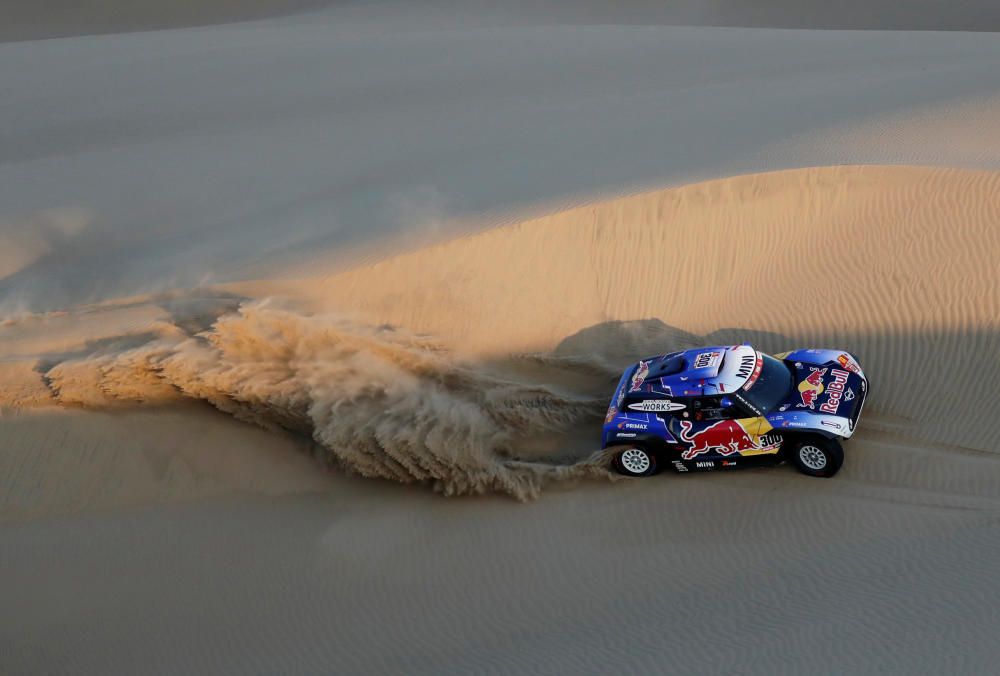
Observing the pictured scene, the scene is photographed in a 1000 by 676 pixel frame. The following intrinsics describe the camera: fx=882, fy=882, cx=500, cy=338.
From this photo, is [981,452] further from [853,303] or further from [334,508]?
[334,508]

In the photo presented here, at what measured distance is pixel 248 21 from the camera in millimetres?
37094

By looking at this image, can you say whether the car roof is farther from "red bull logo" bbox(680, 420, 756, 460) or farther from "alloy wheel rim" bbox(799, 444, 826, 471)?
"alloy wheel rim" bbox(799, 444, 826, 471)

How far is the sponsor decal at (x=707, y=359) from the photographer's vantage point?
1000 centimetres

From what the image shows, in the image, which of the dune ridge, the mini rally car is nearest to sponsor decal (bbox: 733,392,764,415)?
the mini rally car

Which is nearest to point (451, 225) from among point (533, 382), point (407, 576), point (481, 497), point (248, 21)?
point (533, 382)

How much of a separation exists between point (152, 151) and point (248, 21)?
871 inches

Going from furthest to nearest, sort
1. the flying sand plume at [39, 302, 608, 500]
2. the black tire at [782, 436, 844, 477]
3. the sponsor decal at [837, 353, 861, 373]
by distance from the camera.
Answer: the flying sand plume at [39, 302, 608, 500], the sponsor decal at [837, 353, 861, 373], the black tire at [782, 436, 844, 477]

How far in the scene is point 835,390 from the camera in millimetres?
9758

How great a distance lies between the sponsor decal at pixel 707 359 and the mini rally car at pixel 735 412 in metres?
A: 0.01

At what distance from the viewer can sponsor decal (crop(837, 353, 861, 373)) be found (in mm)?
10102

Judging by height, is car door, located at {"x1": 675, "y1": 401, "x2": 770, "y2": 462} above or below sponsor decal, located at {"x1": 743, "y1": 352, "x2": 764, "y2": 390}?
below

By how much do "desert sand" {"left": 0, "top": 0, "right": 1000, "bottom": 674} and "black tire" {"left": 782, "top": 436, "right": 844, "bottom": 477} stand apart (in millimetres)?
236

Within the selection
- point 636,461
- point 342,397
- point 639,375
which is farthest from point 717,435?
point 342,397

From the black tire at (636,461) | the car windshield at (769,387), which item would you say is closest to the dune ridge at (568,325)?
the black tire at (636,461)
